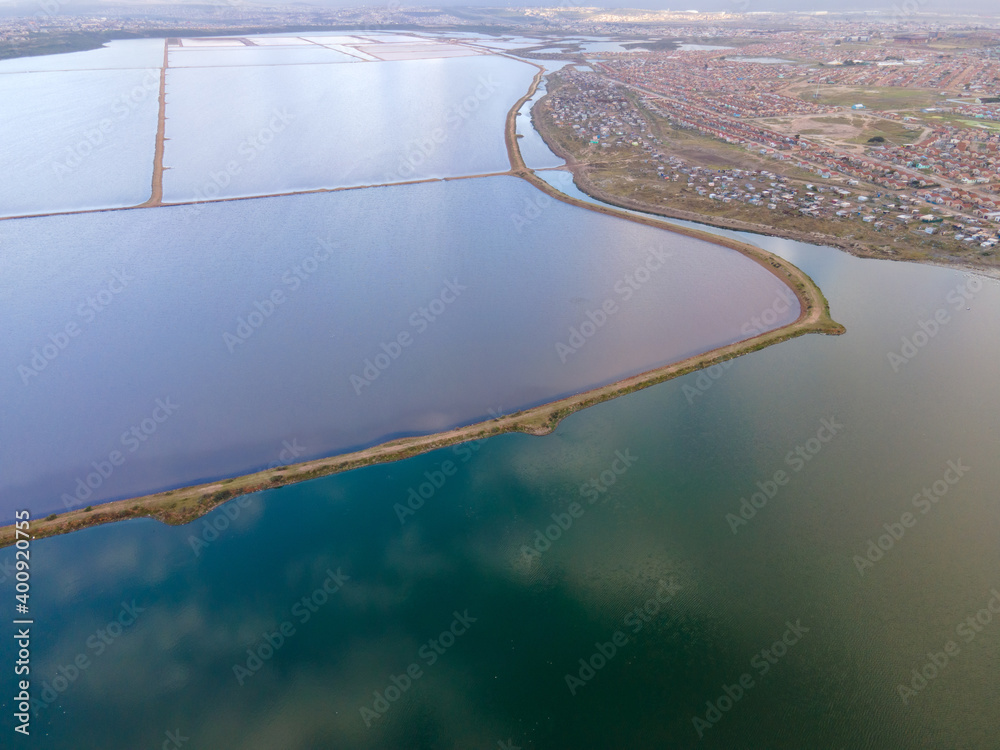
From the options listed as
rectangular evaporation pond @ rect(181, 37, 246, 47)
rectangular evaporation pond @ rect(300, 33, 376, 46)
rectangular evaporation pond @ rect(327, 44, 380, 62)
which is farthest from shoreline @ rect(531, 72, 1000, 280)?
rectangular evaporation pond @ rect(300, 33, 376, 46)

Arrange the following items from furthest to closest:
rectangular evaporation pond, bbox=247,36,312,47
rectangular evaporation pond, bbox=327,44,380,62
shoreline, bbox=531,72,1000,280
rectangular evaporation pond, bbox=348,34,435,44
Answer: rectangular evaporation pond, bbox=348,34,435,44
rectangular evaporation pond, bbox=247,36,312,47
rectangular evaporation pond, bbox=327,44,380,62
shoreline, bbox=531,72,1000,280

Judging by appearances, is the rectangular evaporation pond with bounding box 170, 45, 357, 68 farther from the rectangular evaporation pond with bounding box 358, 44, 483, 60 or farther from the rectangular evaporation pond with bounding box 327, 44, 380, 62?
the rectangular evaporation pond with bounding box 358, 44, 483, 60

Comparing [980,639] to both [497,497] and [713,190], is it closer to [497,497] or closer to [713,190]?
[497,497]

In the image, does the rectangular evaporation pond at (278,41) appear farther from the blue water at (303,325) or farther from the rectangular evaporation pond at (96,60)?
the blue water at (303,325)

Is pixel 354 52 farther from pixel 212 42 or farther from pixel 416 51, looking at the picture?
pixel 212 42

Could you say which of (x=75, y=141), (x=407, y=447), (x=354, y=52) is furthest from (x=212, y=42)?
(x=407, y=447)

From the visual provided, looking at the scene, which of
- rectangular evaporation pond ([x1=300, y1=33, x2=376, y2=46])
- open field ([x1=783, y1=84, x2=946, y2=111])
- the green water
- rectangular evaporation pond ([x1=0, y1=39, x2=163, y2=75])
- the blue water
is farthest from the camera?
rectangular evaporation pond ([x1=300, y1=33, x2=376, y2=46])

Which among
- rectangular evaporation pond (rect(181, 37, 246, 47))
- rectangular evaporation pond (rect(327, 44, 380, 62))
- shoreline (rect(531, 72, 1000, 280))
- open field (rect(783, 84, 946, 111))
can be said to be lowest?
shoreline (rect(531, 72, 1000, 280))
